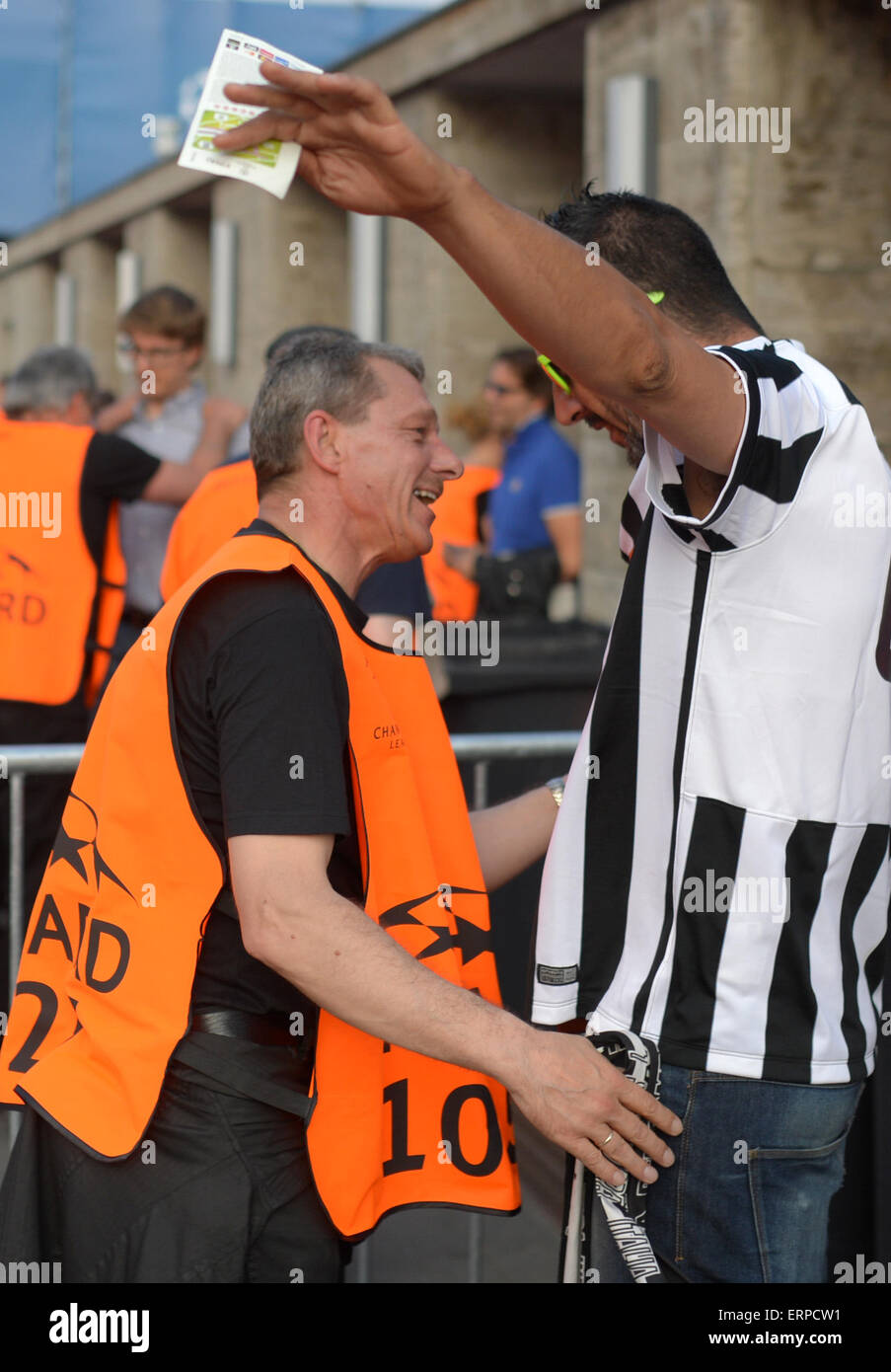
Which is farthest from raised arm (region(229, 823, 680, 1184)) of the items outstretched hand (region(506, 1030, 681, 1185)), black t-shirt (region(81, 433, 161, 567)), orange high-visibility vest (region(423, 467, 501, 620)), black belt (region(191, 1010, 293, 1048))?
orange high-visibility vest (region(423, 467, 501, 620))

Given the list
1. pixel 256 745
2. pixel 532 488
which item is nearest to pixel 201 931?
pixel 256 745

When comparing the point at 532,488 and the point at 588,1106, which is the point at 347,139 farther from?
the point at 532,488

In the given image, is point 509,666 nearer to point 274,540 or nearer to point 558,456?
point 558,456

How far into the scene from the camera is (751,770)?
74.4 inches

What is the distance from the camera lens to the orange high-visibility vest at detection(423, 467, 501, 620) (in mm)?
6225

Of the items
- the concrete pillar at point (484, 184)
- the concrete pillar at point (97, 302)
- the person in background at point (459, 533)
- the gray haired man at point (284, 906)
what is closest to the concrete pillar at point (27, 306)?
the concrete pillar at point (97, 302)

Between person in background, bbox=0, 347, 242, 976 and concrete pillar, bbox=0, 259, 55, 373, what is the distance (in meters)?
22.3

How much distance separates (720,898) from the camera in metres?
1.92

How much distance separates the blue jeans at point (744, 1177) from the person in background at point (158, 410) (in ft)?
12.0

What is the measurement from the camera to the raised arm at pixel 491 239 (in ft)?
4.87

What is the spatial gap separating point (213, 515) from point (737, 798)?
2532mm

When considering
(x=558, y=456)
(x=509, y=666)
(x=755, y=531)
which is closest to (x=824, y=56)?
(x=558, y=456)

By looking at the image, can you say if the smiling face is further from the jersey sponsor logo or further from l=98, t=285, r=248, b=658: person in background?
l=98, t=285, r=248, b=658: person in background

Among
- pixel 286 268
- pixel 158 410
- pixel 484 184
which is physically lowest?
pixel 158 410
